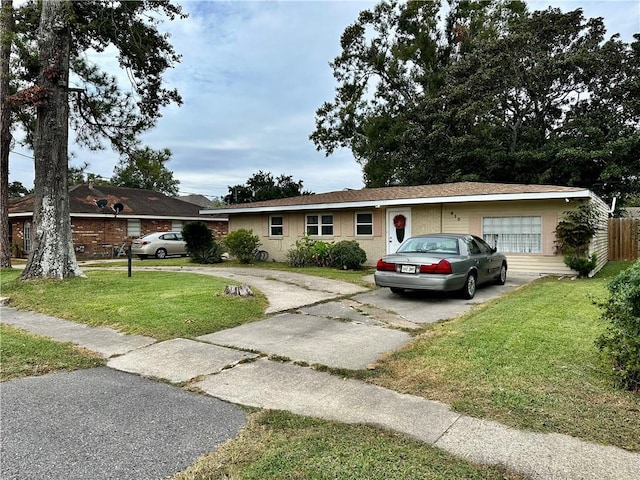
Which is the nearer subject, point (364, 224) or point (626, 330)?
point (626, 330)

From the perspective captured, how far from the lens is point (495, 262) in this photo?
10.6 metres

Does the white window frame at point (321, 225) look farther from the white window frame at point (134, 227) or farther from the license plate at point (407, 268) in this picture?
the white window frame at point (134, 227)

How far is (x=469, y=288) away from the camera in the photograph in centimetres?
904

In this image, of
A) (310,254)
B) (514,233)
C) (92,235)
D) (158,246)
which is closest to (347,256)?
(310,254)

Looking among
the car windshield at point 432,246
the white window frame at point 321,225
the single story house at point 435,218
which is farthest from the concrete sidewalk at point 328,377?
the white window frame at point 321,225

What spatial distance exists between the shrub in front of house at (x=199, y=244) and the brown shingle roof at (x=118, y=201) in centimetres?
850

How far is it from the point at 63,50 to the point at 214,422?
11745mm

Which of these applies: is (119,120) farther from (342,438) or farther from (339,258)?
(342,438)

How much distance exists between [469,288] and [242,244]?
1062 centimetres

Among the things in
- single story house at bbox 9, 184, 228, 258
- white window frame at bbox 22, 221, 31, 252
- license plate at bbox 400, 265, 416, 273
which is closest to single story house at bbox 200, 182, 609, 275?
license plate at bbox 400, 265, 416, 273

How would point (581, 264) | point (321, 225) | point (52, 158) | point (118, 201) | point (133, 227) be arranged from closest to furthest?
point (52, 158) < point (581, 264) < point (321, 225) < point (133, 227) < point (118, 201)

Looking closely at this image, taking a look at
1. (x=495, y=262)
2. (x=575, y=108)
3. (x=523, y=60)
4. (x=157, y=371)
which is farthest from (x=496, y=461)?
(x=575, y=108)

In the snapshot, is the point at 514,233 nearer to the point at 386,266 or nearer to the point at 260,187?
the point at 386,266

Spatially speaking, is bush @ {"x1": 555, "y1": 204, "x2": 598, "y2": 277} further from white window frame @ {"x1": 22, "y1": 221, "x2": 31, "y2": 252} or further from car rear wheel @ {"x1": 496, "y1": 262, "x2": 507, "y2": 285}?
white window frame @ {"x1": 22, "y1": 221, "x2": 31, "y2": 252}
